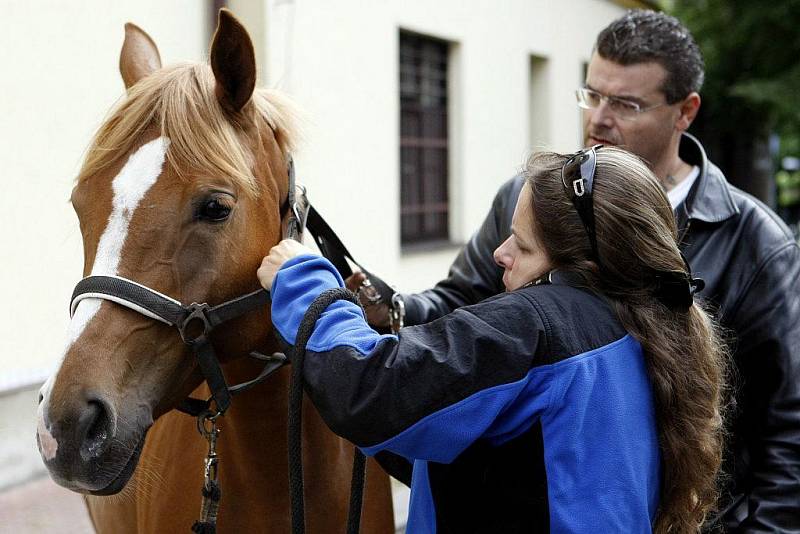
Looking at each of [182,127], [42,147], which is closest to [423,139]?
[42,147]

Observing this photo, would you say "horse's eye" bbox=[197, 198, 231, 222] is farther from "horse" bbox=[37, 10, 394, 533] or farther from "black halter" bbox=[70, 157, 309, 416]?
"black halter" bbox=[70, 157, 309, 416]

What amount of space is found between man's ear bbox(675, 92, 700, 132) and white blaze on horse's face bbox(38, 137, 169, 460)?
1.42m

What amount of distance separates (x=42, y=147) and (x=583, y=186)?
4336 millimetres

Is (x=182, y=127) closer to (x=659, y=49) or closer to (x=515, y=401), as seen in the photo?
(x=515, y=401)

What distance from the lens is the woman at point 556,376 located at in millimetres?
1412

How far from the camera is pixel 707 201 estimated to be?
86.8 inches

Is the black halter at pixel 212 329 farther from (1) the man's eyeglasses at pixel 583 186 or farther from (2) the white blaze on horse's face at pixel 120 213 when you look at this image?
(1) the man's eyeglasses at pixel 583 186

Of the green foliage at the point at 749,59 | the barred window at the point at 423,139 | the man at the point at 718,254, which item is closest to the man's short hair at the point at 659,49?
the man at the point at 718,254

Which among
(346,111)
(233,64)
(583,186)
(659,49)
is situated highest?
(346,111)

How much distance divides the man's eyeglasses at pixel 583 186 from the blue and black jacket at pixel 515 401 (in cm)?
12

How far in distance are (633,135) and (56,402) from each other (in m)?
1.59

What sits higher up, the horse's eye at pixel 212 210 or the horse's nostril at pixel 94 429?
the horse's eye at pixel 212 210

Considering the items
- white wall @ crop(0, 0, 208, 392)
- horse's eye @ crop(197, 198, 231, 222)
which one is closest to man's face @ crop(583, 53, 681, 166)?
horse's eye @ crop(197, 198, 231, 222)

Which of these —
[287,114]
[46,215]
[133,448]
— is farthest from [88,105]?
[133,448]
